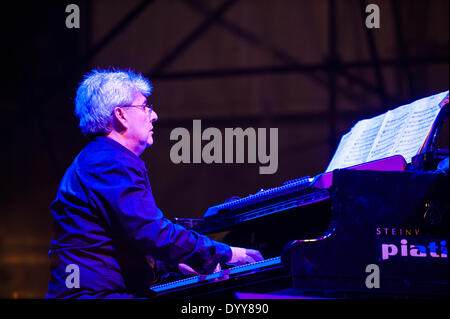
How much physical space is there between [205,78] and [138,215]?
400cm

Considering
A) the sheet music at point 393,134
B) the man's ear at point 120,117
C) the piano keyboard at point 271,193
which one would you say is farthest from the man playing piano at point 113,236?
the sheet music at point 393,134

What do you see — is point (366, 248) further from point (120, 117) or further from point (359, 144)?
point (120, 117)

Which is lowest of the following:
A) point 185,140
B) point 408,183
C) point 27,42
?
point 408,183

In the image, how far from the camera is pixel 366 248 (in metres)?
1.99

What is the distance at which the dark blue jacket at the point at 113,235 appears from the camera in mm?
2010

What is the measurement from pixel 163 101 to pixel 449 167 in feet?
13.5

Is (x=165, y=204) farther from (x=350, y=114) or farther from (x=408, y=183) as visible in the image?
(x=408, y=183)

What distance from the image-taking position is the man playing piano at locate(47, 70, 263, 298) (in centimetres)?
201

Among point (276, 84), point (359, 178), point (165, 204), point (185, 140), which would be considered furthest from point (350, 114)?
point (359, 178)

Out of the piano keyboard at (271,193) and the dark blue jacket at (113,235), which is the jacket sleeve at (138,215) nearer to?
the dark blue jacket at (113,235)

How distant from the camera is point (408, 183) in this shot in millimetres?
2059

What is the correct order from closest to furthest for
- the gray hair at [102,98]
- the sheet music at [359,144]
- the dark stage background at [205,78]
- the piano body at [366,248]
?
the piano body at [366,248]
the gray hair at [102,98]
the sheet music at [359,144]
the dark stage background at [205,78]

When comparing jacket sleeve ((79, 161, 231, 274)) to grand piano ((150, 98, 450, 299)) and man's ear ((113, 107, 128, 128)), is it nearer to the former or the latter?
grand piano ((150, 98, 450, 299))

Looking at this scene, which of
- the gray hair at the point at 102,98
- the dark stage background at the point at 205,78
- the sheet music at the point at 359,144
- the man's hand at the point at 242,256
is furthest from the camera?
the dark stage background at the point at 205,78
